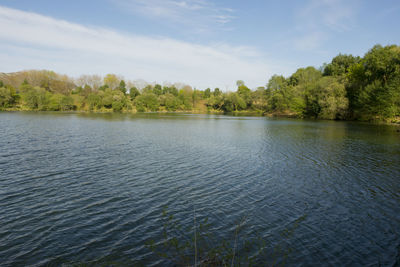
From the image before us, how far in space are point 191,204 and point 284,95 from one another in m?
110

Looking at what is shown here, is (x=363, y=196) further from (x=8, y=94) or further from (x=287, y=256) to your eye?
(x=8, y=94)

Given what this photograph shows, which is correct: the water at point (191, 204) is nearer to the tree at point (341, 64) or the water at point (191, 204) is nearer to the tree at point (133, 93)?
the tree at point (341, 64)

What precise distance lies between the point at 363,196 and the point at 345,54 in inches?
4550

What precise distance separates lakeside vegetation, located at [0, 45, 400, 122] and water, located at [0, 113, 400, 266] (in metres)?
54.8

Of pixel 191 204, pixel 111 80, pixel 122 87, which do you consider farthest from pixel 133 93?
pixel 191 204

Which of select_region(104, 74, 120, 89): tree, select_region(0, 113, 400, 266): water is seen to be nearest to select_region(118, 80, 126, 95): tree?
select_region(104, 74, 120, 89): tree

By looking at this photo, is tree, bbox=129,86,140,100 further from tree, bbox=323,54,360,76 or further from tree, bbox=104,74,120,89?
tree, bbox=323,54,360,76

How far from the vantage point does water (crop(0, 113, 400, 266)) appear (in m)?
7.73

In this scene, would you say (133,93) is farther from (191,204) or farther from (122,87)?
(191,204)

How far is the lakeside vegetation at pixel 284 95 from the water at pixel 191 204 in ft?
180

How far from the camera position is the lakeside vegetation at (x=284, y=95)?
2488 inches

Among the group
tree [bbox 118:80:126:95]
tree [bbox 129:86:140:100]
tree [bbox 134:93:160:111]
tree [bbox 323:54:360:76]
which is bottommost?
tree [bbox 134:93:160:111]

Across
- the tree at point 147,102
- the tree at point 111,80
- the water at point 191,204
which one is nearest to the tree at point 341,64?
the tree at point 147,102

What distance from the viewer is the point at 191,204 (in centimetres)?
1131
